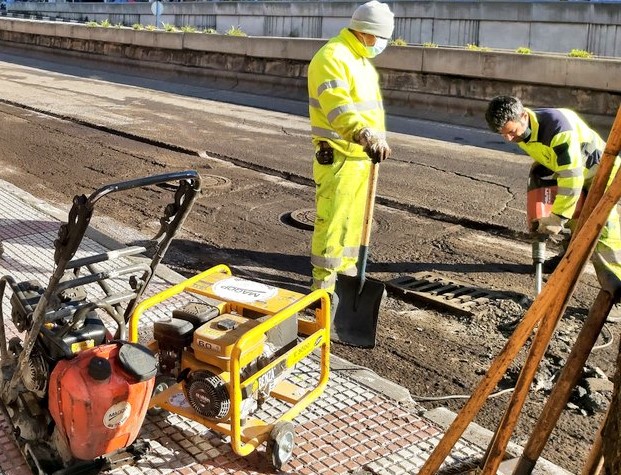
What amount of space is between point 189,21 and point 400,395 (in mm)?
31460

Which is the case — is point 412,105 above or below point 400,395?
above

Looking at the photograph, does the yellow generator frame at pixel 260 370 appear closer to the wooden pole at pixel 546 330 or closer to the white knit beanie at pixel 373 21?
the wooden pole at pixel 546 330

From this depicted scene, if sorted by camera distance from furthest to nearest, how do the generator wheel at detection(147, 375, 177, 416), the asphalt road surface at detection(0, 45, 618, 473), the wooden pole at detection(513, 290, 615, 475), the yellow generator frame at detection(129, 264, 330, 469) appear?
the asphalt road surface at detection(0, 45, 618, 473), the generator wheel at detection(147, 375, 177, 416), the yellow generator frame at detection(129, 264, 330, 469), the wooden pole at detection(513, 290, 615, 475)

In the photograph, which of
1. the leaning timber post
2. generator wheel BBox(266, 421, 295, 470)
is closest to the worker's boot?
generator wheel BBox(266, 421, 295, 470)

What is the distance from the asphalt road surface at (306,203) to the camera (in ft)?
17.0

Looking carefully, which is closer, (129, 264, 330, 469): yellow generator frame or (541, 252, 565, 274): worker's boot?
(129, 264, 330, 469): yellow generator frame

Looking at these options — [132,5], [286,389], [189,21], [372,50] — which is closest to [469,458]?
[286,389]

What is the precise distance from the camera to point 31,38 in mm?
29750

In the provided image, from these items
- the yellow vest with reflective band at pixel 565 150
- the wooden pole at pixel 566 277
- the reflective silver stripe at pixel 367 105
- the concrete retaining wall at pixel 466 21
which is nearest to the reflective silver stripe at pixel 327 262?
the reflective silver stripe at pixel 367 105

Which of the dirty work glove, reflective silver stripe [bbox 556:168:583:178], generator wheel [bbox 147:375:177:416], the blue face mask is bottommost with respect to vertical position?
generator wheel [bbox 147:375:177:416]

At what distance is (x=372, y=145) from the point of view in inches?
199

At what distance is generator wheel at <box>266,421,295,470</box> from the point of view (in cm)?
367

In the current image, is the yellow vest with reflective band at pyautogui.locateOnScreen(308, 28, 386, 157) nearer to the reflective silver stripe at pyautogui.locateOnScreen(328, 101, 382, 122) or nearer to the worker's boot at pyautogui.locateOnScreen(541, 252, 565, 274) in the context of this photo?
the reflective silver stripe at pyautogui.locateOnScreen(328, 101, 382, 122)

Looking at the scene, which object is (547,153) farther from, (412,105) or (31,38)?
(31,38)
